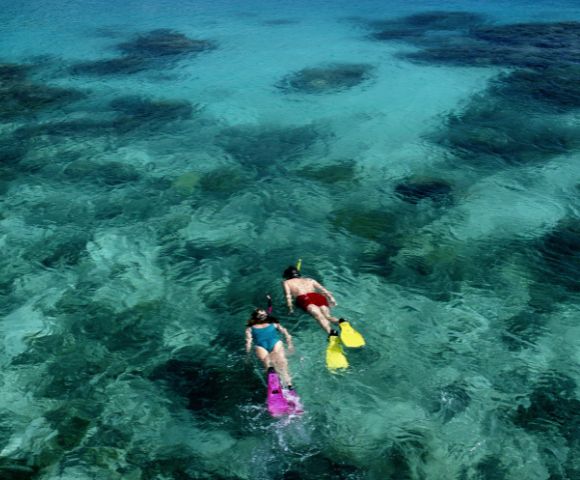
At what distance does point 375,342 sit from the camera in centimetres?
1198

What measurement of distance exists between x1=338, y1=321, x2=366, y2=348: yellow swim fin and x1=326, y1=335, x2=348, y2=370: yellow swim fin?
31 cm

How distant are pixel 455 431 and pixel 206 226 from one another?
9684 mm

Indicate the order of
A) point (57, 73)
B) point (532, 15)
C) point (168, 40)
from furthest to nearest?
point (532, 15), point (168, 40), point (57, 73)

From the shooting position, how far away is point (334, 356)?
11.1 meters

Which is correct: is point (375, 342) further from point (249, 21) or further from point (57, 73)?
point (249, 21)

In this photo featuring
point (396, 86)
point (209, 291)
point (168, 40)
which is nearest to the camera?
point (209, 291)

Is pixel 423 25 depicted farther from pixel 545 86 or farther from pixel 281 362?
pixel 281 362

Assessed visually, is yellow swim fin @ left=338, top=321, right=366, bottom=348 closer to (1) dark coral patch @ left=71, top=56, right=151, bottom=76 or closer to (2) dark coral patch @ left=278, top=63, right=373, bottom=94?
(2) dark coral patch @ left=278, top=63, right=373, bottom=94

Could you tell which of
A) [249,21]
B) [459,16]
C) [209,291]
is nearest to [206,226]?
[209,291]

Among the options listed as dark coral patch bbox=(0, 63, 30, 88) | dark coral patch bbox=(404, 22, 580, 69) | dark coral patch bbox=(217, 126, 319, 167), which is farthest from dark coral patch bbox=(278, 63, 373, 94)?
dark coral patch bbox=(0, 63, 30, 88)

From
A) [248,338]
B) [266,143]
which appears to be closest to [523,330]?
[248,338]

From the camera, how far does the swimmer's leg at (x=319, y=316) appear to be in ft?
39.5

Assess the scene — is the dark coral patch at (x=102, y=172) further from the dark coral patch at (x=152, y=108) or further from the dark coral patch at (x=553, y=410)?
the dark coral patch at (x=553, y=410)

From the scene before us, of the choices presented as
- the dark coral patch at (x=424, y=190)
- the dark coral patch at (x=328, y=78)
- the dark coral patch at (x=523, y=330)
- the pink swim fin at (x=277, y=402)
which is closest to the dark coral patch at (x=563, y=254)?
the dark coral patch at (x=523, y=330)
